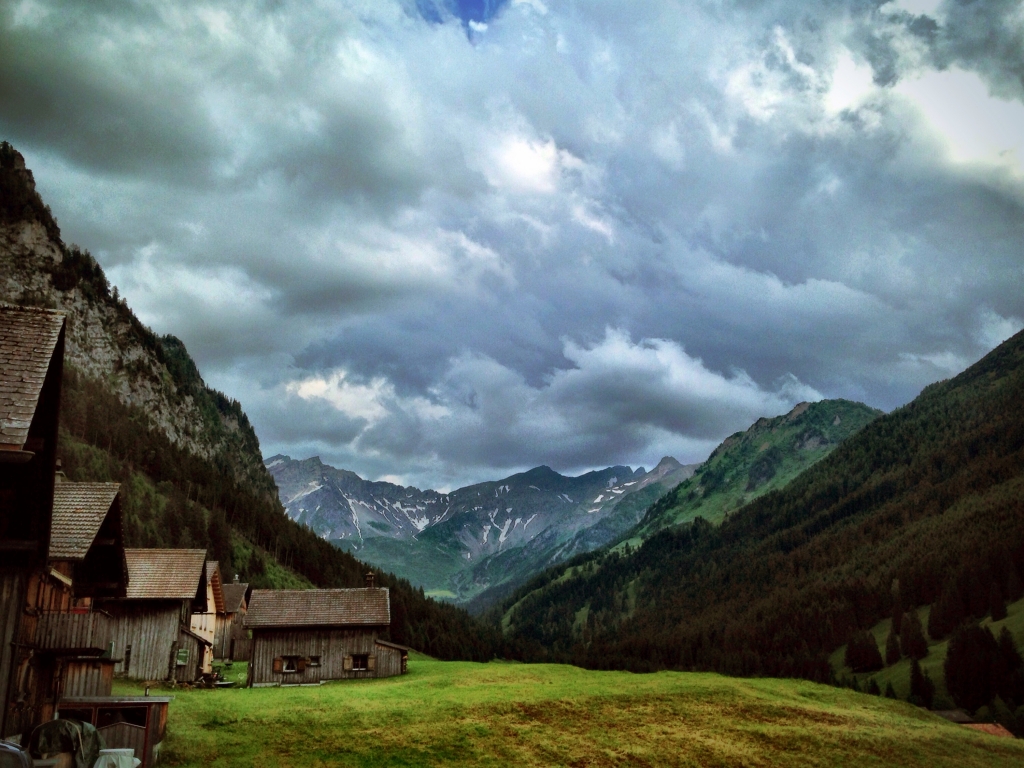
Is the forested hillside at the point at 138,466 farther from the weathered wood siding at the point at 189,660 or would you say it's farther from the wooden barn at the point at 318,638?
the weathered wood siding at the point at 189,660

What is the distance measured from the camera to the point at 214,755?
1083 inches

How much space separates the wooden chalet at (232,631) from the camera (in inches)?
3140

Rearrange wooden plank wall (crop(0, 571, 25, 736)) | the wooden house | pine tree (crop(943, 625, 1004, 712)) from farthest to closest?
pine tree (crop(943, 625, 1004, 712)) → wooden plank wall (crop(0, 571, 25, 736)) → the wooden house

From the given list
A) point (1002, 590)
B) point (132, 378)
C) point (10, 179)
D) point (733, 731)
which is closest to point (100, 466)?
point (132, 378)

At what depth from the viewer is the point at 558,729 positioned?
36.1 m

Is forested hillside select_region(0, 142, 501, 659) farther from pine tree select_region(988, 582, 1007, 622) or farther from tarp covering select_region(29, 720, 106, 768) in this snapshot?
tarp covering select_region(29, 720, 106, 768)

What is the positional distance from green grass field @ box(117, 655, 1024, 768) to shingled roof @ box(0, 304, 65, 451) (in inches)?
753

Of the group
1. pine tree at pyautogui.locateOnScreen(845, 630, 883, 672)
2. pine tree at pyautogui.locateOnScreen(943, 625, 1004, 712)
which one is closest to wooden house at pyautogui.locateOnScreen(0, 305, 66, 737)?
pine tree at pyautogui.locateOnScreen(943, 625, 1004, 712)

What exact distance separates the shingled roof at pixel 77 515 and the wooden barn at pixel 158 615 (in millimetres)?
27136

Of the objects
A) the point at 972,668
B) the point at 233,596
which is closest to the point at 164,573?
the point at 233,596

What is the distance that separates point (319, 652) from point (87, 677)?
34.3m

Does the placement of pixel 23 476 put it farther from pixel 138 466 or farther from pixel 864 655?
pixel 138 466

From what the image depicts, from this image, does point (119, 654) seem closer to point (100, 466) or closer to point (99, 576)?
point (99, 576)

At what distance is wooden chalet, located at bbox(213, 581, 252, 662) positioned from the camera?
79744mm
